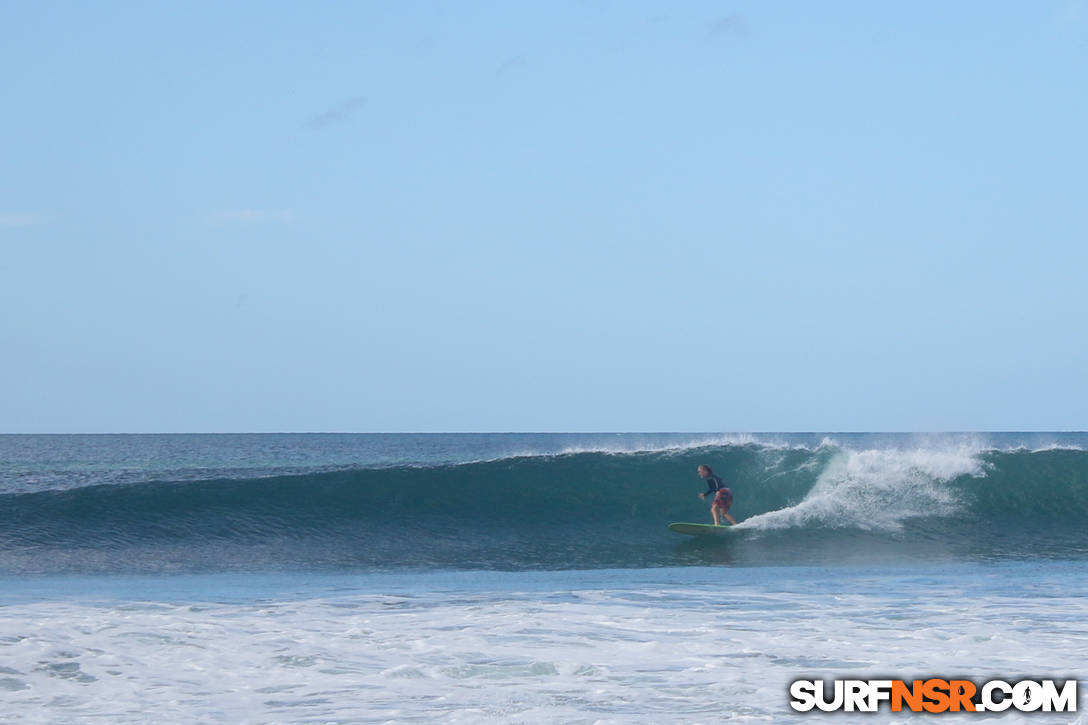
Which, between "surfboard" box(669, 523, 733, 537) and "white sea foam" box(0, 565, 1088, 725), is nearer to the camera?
"white sea foam" box(0, 565, 1088, 725)

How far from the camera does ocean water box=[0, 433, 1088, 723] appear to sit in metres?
6.19

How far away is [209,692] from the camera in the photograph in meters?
6.19

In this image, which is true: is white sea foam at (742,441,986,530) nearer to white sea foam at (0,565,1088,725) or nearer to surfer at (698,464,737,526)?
surfer at (698,464,737,526)

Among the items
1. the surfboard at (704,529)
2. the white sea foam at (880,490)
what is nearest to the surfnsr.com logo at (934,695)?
the surfboard at (704,529)

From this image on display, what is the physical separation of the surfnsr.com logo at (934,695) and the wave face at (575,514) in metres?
7.00

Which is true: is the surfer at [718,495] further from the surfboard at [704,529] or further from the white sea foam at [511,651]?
the white sea foam at [511,651]

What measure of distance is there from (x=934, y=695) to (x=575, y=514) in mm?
12950

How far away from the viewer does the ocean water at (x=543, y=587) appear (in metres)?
6.19

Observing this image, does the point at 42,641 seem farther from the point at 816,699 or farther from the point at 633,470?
the point at 633,470

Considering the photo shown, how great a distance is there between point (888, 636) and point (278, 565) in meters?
8.90

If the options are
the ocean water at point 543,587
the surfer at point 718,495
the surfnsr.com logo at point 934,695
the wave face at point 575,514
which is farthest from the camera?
the surfer at point 718,495

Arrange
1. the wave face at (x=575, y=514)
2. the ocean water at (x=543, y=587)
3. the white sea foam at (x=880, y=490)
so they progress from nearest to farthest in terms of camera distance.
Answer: the ocean water at (x=543, y=587)
the wave face at (x=575, y=514)
the white sea foam at (x=880, y=490)

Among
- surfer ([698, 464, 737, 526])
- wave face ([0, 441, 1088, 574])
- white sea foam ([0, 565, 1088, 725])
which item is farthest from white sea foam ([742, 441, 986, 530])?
white sea foam ([0, 565, 1088, 725])

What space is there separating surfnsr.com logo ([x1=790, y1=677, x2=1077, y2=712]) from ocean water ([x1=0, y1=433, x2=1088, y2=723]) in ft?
0.51
